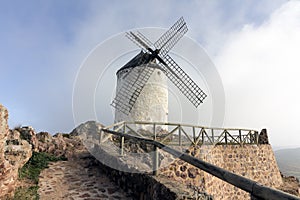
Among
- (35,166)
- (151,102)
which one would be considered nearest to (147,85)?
(151,102)

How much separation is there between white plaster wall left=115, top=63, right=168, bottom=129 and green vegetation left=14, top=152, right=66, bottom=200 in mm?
7482

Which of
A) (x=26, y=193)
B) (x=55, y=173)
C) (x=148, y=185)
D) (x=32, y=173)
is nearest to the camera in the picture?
(x=148, y=185)

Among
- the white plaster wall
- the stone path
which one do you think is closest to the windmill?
the white plaster wall

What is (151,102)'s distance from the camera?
48.8 ft

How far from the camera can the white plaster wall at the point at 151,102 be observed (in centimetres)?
1457

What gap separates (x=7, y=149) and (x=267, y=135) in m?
14.2

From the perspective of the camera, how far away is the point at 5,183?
342 centimetres

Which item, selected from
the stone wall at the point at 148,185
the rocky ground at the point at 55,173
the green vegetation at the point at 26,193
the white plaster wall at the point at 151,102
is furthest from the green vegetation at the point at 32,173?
the white plaster wall at the point at 151,102

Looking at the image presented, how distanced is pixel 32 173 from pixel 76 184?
1417 millimetres

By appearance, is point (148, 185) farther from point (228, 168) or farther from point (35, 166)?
point (228, 168)

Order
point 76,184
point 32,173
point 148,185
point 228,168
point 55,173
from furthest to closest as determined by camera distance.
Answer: point 228,168 < point 55,173 < point 32,173 < point 76,184 < point 148,185

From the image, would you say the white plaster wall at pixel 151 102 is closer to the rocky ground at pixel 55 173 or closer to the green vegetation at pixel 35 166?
the rocky ground at pixel 55 173

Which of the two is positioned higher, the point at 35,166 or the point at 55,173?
the point at 35,166

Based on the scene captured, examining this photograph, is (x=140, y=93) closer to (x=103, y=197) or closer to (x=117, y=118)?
(x=117, y=118)
